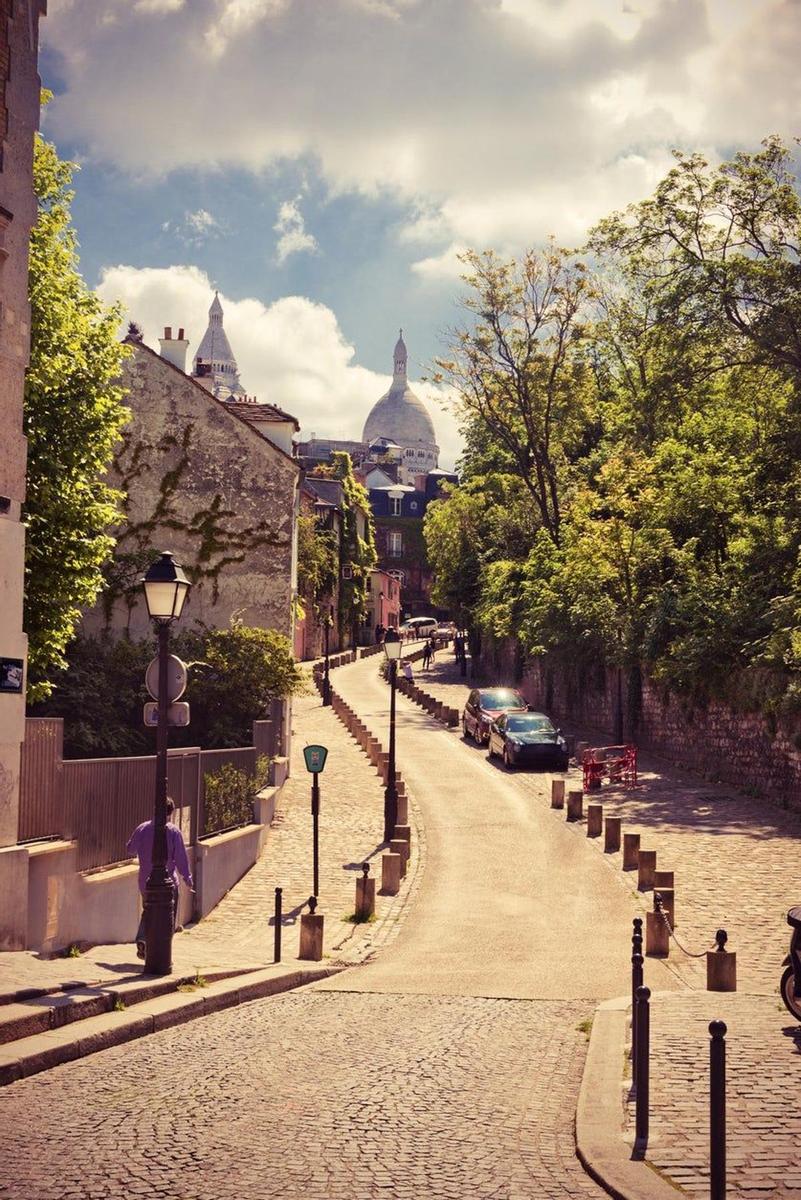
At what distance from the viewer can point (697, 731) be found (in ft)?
110

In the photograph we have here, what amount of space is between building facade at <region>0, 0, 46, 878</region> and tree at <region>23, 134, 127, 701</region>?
26.1 ft

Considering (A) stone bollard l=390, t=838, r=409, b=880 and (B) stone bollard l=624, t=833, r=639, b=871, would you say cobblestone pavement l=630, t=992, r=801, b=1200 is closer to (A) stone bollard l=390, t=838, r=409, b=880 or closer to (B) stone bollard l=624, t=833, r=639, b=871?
(B) stone bollard l=624, t=833, r=639, b=871

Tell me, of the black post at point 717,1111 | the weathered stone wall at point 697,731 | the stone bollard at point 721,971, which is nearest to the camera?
the black post at point 717,1111

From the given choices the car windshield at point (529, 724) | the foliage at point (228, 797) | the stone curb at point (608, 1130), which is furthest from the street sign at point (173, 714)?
the car windshield at point (529, 724)

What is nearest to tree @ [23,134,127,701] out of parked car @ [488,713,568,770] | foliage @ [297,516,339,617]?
parked car @ [488,713,568,770]

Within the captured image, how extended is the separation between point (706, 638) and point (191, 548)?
14.9m

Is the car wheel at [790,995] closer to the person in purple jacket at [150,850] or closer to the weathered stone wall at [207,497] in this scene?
the person in purple jacket at [150,850]

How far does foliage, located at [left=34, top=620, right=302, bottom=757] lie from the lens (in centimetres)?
3030

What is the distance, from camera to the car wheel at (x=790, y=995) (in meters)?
10.1

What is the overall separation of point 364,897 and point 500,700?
22.2 metres

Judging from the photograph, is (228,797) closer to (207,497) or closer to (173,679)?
(173,679)

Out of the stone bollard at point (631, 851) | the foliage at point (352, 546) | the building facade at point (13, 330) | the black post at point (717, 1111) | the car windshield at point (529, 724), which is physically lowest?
the stone bollard at point (631, 851)

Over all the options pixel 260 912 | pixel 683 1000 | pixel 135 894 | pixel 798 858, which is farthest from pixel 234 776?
pixel 683 1000

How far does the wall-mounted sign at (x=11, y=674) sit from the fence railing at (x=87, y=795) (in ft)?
1.36
